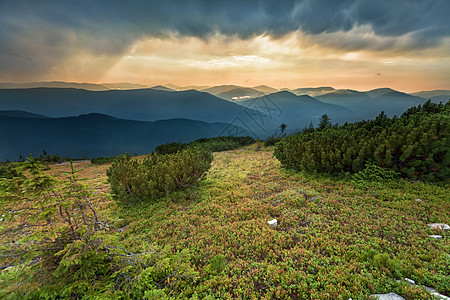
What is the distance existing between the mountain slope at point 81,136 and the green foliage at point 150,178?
13062 centimetres

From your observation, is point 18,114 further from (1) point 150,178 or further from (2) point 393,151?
(2) point 393,151

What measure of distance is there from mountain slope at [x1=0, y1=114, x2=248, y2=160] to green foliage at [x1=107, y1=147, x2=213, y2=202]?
429 feet

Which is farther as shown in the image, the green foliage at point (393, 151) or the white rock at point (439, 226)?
the green foliage at point (393, 151)

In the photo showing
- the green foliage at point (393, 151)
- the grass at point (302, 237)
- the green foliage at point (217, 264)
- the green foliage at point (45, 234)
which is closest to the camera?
the green foliage at point (45, 234)

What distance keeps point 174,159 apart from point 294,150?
684 centimetres

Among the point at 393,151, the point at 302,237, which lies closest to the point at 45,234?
the point at 302,237

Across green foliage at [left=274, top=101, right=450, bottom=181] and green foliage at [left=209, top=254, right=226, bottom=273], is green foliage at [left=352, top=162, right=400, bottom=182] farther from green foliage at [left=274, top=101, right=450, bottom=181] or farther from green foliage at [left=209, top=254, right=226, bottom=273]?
green foliage at [left=209, top=254, right=226, bottom=273]

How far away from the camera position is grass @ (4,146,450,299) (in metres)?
3.17

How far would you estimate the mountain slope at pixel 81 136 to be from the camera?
13212 cm

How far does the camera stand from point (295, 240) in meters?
4.55

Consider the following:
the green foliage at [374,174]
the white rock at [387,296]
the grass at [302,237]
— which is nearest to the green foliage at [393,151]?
the green foliage at [374,174]

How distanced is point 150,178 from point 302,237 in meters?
6.14

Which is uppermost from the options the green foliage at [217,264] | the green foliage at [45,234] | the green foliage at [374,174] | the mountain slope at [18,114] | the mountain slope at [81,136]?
the mountain slope at [18,114]

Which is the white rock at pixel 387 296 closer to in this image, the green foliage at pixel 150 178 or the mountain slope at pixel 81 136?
the green foliage at pixel 150 178
